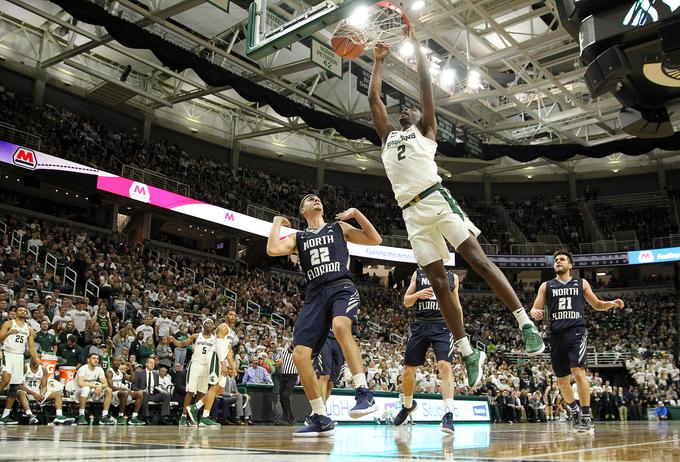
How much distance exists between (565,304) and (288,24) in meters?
7.36

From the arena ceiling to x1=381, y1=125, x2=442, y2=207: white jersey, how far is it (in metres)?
13.4

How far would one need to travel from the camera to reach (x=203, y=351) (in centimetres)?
959

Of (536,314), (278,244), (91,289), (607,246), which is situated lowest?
(536,314)

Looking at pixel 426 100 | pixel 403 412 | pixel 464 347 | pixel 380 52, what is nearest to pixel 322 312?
pixel 464 347

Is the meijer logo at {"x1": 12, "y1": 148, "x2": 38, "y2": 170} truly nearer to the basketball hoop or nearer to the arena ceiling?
the arena ceiling

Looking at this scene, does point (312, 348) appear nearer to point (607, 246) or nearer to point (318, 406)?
point (318, 406)

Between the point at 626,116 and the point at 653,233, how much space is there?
31822 millimetres

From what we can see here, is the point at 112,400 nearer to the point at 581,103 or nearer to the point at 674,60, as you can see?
the point at 674,60

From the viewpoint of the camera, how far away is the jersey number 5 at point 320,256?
5.27 m

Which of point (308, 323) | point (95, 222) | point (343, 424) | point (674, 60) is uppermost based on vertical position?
point (95, 222)

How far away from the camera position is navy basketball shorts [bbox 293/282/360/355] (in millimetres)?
4992

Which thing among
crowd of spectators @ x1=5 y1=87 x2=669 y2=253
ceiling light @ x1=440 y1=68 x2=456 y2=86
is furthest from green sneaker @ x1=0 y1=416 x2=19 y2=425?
ceiling light @ x1=440 y1=68 x2=456 y2=86

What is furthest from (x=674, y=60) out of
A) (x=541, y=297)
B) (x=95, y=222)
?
(x=95, y=222)

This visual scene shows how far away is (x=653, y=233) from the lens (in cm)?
3409
